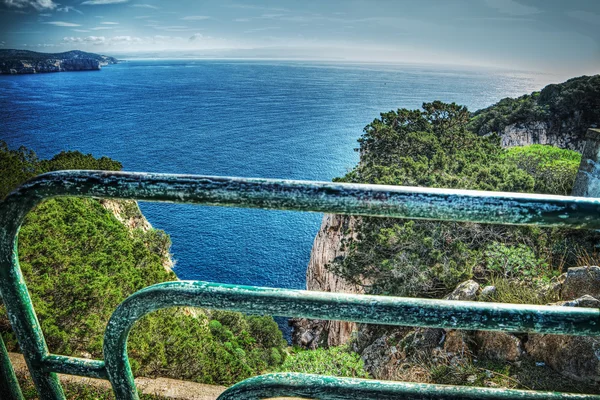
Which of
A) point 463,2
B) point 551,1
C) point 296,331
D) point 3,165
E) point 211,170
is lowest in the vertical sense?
point 296,331

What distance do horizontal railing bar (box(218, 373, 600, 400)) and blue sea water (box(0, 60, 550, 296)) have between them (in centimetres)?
Result: 3180

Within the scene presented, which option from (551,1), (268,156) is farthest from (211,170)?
(551,1)

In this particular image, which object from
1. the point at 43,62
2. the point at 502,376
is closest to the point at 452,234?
the point at 502,376

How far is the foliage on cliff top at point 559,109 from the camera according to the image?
29406 millimetres

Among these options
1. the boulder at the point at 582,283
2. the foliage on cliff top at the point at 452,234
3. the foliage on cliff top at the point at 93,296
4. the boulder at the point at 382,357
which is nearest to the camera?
the boulder at the point at 582,283

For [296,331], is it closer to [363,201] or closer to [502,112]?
[502,112]

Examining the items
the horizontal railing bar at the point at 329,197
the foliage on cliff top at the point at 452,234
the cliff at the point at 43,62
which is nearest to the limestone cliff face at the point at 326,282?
the foliage on cliff top at the point at 452,234

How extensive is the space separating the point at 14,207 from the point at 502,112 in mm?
38426

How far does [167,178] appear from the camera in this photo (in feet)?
2.53

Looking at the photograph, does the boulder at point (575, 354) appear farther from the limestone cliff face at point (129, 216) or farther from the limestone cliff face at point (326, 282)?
the limestone cliff face at point (129, 216)

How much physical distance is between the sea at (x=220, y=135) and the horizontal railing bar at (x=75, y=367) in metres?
22.6

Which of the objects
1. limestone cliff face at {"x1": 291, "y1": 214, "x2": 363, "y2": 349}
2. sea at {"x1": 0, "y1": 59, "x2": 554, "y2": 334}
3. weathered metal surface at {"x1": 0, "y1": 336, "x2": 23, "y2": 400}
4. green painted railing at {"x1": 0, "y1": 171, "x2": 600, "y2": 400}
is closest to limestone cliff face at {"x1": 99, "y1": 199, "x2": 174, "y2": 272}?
limestone cliff face at {"x1": 291, "y1": 214, "x2": 363, "y2": 349}

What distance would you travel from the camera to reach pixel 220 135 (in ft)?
215

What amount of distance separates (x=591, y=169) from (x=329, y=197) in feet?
34.5
